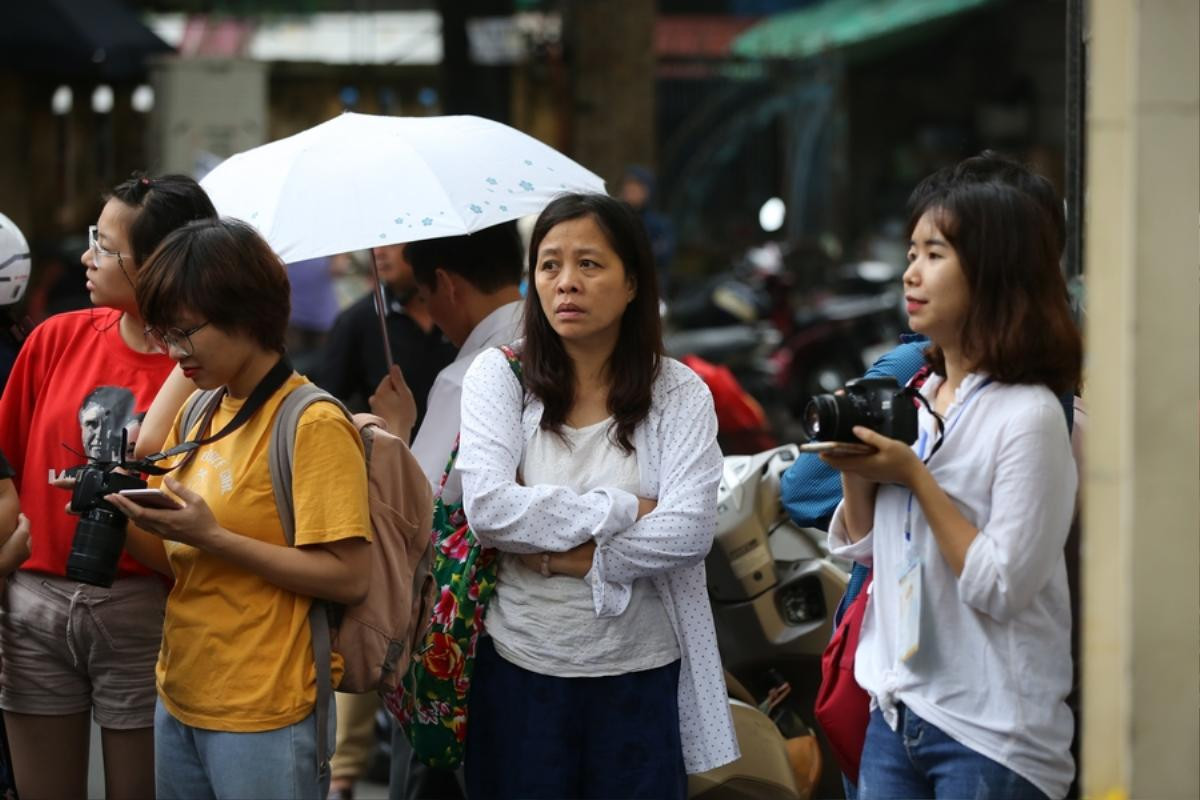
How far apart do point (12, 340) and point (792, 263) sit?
11428 mm

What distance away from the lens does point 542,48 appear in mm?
14766

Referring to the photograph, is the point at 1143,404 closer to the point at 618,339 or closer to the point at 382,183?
the point at 618,339

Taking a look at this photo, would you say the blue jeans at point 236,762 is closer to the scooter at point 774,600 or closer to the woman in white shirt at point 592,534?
the woman in white shirt at point 592,534

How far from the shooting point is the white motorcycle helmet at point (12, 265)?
4.44m

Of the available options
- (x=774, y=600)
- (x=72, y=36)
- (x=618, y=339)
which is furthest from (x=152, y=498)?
(x=72, y=36)

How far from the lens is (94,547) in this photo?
11.4 feet

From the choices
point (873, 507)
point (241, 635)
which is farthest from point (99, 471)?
point (873, 507)

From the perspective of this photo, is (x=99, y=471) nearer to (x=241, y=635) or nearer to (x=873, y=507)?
(x=241, y=635)

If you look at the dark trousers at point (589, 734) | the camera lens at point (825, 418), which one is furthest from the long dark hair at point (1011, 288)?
the dark trousers at point (589, 734)

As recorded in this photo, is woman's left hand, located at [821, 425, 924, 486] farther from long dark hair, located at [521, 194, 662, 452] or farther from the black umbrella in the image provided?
the black umbrella

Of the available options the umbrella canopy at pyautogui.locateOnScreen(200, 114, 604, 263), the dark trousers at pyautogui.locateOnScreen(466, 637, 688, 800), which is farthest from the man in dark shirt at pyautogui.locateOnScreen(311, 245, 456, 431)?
the dark trousers at pyautogui.locateOnScreen(466, 637, 688, 800)

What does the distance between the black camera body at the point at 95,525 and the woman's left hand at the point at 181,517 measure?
0.28 feet

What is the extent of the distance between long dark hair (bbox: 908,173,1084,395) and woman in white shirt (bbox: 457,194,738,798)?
0.82 metres

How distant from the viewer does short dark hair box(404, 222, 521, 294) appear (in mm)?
4824
